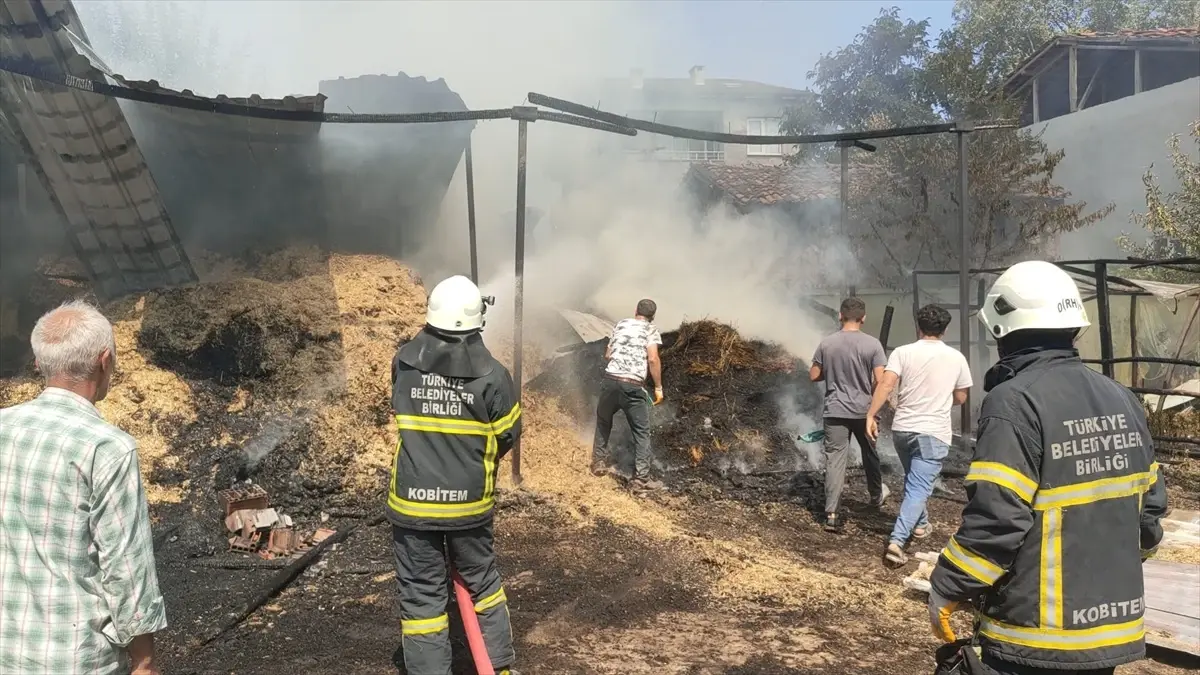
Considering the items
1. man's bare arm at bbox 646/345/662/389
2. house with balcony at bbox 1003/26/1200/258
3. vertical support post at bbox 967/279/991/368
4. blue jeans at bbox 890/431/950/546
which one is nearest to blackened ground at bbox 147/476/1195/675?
blue jeans at bbox 890/431/950/546

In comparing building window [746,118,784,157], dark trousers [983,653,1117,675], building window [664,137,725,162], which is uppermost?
building window [746,118,784,157]

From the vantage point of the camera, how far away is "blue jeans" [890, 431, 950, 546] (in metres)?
5.60

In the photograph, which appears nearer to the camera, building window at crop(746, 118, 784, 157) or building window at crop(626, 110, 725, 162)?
building window at crop(626, 110, 725, 162)

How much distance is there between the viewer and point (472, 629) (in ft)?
11.7

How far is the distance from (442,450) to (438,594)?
0.69 meters

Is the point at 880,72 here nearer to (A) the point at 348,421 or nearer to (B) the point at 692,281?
(B) the point at 692,281

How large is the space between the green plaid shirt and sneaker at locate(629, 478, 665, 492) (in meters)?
5.78

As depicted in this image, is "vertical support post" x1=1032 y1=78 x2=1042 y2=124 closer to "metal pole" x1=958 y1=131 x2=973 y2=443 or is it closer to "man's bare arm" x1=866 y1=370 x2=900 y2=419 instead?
"metal pole" x1=958 y1=131 x2=973 y2=443

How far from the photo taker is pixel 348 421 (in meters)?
7.25

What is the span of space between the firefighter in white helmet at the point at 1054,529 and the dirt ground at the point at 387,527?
5.89 ft

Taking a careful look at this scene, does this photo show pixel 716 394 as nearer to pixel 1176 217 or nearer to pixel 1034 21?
pixel 1176 217

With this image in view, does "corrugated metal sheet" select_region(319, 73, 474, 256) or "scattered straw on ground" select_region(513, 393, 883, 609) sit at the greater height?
"corrugated metal sheet" select_region(319, 73, 474, 256)

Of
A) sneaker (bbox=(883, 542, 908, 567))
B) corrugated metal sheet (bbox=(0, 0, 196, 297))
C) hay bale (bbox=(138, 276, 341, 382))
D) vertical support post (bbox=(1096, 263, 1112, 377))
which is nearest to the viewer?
sneaker (bbox=(883, 542, 908, 567))

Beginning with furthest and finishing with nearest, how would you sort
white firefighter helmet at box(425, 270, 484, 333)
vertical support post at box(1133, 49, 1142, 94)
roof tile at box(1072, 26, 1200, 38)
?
vertical support post at box(1133, 49, 1142, 94) < roof tile at box(1072, 26, 1200, 38) < white firefighter helmet at box(425, 270, 484, 333)
